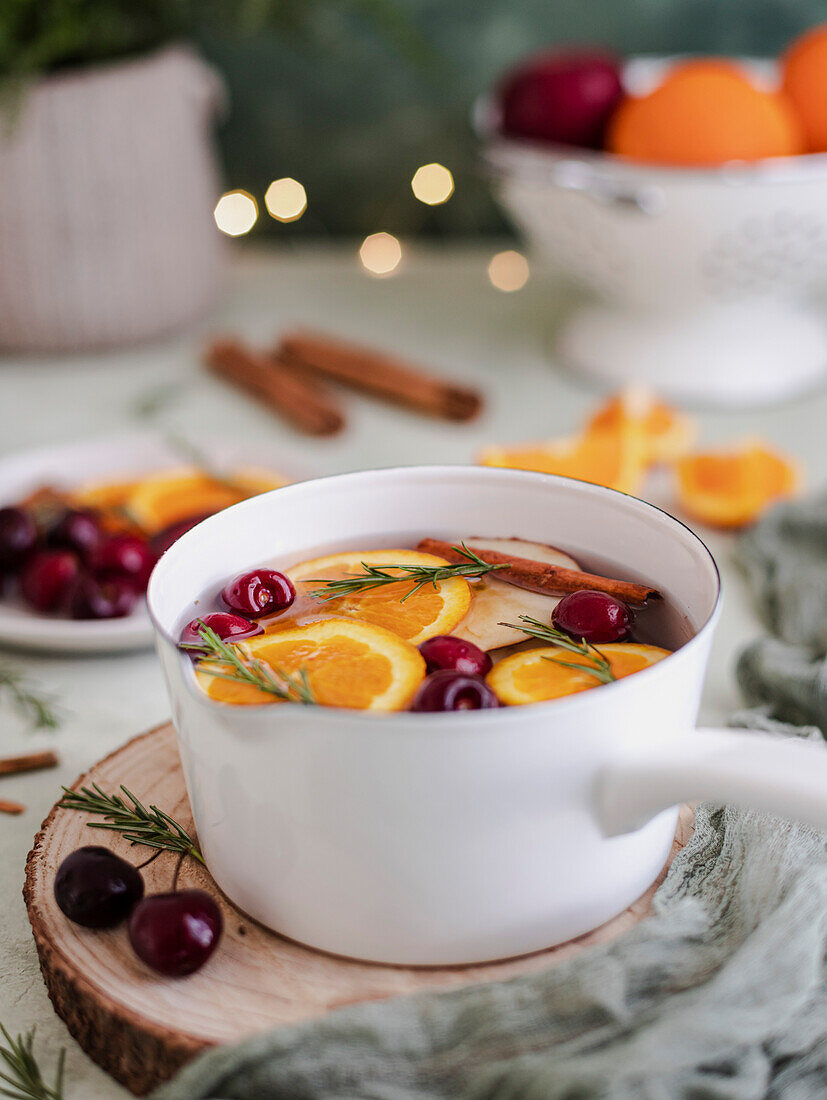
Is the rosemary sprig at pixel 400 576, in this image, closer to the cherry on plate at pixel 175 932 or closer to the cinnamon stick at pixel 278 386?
the cherry on plate at pixel 175 932

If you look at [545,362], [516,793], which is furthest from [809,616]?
[545,362]

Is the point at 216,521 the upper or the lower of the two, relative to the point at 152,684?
upper

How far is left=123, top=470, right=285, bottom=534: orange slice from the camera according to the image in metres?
0.99

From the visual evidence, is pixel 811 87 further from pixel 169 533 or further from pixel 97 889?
pixel 97 889

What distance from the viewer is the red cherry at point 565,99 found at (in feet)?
4.00

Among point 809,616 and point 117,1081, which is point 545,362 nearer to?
point 809,616

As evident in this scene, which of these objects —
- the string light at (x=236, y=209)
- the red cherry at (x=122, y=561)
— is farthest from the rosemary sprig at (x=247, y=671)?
the string light at (x=236, y=209)

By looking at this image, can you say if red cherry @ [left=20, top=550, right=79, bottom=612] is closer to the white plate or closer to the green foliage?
the white plate

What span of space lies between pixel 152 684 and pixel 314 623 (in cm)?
30

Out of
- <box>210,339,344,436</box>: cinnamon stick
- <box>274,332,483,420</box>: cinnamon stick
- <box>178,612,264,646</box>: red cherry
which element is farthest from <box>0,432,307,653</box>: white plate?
<box>178,612,264,646</box>: red cherry

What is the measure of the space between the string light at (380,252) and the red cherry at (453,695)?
1.28 metres

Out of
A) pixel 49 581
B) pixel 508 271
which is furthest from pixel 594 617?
pixel 508 271

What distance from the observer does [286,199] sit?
170 centimetres

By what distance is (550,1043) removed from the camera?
0.45m
